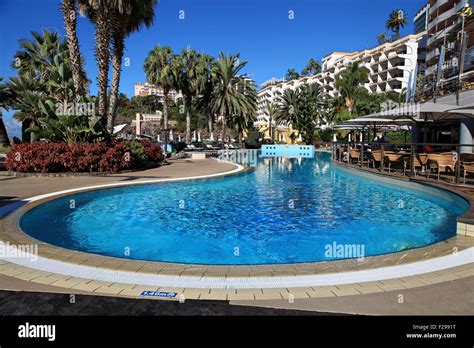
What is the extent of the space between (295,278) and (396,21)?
323 ft

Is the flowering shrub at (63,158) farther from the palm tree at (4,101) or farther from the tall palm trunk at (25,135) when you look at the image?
the palm tree at (4,101)

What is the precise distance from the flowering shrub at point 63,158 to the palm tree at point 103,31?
8.82 feet

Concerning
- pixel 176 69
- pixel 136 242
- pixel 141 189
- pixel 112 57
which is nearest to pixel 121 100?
pixel 176 69

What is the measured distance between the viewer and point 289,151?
3812 cm

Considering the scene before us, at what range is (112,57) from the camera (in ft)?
66.2

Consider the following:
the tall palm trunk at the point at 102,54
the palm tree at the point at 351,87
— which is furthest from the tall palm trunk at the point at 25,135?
the palm tree at the point at 351,87

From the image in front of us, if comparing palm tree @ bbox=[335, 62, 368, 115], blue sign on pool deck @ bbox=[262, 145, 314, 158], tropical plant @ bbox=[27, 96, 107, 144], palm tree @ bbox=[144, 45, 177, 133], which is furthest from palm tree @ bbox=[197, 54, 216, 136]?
palm tree @ bbox=[335, 62, 368, 115]

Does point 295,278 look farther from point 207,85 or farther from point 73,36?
point 207,85

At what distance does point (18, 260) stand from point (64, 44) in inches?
1076

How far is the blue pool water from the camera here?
686 cm
